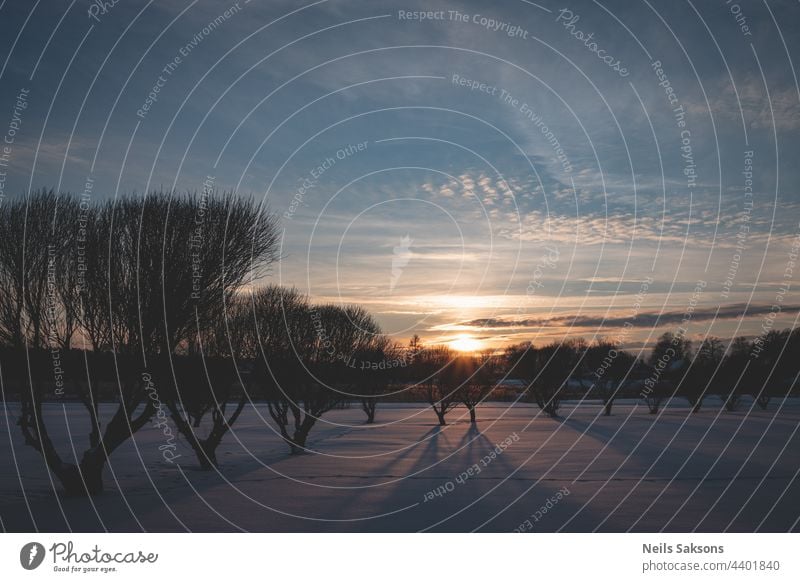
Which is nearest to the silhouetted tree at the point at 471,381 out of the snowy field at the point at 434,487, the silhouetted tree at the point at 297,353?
the silhouetted tree at the point at 297,353

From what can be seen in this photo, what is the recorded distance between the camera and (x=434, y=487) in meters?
19.3

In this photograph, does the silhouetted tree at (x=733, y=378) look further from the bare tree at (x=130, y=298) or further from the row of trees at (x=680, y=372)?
the bare tree at (x=130, y=298)

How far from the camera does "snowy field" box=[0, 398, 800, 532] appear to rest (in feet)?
46.6

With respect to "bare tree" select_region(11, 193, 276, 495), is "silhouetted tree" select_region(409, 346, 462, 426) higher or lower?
lower

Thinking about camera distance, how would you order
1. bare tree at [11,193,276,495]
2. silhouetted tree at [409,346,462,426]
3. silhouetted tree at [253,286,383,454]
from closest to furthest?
bare tree at [11,193,276,495], silhouetted tree at [253,286,383,454], silhouetted tree at [409,346,462,426]

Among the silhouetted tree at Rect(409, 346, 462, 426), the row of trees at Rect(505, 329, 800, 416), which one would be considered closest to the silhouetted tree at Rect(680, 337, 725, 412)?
the row of trees at Rect(505, 329, 800, 416)

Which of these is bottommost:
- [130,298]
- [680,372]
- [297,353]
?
[680,372]

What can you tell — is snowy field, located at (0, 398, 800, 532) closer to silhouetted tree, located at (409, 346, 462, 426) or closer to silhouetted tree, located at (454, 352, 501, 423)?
silhouetted tree, located at (454, 352, 501, 423)

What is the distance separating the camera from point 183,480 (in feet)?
70.1

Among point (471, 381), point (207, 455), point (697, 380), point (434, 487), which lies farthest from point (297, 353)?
point (697, 380)

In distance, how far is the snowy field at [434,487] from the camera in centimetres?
1420

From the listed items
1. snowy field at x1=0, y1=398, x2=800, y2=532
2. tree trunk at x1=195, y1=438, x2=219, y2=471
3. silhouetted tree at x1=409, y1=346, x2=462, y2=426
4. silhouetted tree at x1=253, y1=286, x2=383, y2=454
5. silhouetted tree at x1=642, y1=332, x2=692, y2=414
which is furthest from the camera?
silhouetted tree at x1=642, y1=332, x2=692, y2=414

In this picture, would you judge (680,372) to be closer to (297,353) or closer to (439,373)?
(439,373)
